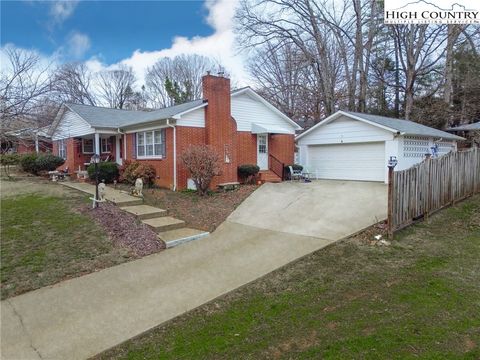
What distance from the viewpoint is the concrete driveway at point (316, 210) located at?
806 centimetres

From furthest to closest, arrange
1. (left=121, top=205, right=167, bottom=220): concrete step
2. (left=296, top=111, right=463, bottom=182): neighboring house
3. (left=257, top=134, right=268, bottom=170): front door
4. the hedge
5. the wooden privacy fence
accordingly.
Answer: the hedge < (left=257, top=134, right=268, bottom=170): front door < (left=296, top=111, right=463, bottom=182): neighboring house < (left=121, top=205, right=167, bottom=220): concrete step < the wooden privacy fence

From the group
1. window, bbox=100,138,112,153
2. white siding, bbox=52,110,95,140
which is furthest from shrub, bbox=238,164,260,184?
window, bbox=100,138,112,153

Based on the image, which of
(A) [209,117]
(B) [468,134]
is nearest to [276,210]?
(A) [209,117]

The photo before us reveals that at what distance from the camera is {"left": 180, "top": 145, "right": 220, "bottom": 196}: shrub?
12.0 m

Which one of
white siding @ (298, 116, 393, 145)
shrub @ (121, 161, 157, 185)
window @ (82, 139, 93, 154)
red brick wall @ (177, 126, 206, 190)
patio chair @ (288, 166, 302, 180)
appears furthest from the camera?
window @ (82, 139, 93, 154)

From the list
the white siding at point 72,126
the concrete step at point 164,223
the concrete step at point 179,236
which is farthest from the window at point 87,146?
the concrete step at point 179,236

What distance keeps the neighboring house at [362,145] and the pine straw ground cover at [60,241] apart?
1113 centimetres

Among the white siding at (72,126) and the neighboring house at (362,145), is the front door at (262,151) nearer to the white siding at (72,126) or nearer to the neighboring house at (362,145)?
the neighboring house at (362,145)

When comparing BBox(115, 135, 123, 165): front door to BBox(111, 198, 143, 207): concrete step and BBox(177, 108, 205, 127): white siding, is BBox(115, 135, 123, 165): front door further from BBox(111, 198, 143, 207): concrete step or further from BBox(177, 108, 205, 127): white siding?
BBox(111, 198, 143, 207): concrete step

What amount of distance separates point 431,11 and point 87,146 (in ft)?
68.7

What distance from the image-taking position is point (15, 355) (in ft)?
11.5

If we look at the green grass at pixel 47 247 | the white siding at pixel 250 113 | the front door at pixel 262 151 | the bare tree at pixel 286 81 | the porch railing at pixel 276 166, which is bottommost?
the green grass at pixel 47 247

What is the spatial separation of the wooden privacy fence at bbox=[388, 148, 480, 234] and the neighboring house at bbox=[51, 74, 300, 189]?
26.2ft

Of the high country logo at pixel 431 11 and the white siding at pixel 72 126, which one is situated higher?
the high country logo at pixel 431 11
